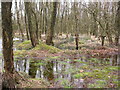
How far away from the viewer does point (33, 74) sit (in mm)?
8305

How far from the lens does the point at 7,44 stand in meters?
5.56

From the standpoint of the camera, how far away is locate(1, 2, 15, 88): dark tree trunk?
537cm

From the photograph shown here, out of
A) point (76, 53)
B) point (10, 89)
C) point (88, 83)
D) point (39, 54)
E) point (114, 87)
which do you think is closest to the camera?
point (10, 89)

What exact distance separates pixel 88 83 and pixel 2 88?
3563 millimetres

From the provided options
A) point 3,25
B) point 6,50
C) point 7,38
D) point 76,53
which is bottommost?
point 76,53

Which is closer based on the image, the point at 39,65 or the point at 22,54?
the point at 39,65

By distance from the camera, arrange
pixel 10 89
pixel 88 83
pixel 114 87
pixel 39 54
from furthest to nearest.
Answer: pixel 39 54 → pixel 88 83 → pixel 114 87 → pixel 10 89

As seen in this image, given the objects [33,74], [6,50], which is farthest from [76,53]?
[6,50]

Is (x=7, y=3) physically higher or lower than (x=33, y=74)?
higher

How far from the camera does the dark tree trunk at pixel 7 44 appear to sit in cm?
537

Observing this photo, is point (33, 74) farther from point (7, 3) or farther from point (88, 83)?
point (7, 3)

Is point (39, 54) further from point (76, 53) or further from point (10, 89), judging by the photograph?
point (10, 89)

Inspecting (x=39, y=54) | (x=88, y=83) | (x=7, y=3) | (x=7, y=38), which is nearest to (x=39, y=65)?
(x=39, y=54)

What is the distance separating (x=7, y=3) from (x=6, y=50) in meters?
1.67
